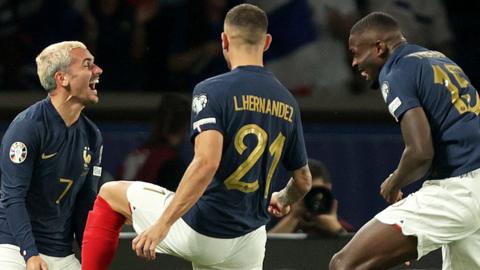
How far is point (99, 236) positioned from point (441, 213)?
137 centimetres

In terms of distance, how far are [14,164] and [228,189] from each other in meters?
0.88

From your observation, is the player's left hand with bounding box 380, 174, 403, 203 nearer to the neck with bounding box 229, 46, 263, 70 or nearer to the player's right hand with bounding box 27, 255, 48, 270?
the neck with bounding box 229, 46, 263, 70

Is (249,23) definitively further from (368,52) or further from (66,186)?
(66,186)

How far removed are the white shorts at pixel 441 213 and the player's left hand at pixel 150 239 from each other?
3.17 feet

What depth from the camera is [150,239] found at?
4.62 m

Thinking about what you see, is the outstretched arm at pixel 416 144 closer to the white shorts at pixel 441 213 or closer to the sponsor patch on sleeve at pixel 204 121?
the white shorts at pixel 441 213

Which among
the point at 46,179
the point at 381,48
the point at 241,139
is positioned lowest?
the point at 46,179

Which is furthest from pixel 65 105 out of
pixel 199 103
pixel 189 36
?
pixel 189 36

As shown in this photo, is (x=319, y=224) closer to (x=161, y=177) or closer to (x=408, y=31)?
(x=161, y=177)

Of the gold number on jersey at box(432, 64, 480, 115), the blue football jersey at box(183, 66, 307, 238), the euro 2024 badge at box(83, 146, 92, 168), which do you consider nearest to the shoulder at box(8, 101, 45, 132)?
the euro 2024 badge at box(83, 146, 92, 168)

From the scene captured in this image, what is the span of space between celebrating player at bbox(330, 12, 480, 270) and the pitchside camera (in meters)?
2.03

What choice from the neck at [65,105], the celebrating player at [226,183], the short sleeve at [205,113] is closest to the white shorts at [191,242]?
the celebrating player at [226,183]

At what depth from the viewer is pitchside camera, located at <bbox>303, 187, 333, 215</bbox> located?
719cm

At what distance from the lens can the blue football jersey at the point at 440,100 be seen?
501 cm
